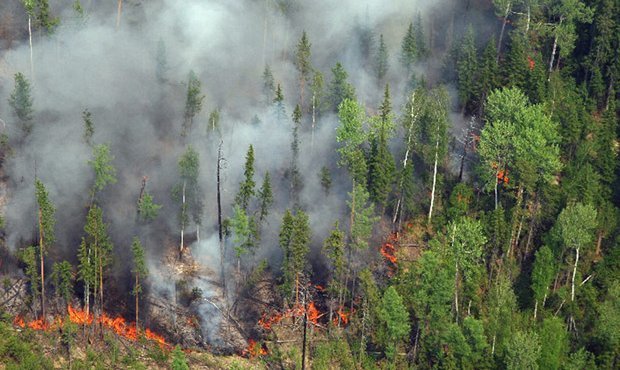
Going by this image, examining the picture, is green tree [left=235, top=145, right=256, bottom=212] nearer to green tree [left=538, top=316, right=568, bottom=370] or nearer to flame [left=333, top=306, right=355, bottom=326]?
flame [left=333, top=306, right=355, bottom=326]

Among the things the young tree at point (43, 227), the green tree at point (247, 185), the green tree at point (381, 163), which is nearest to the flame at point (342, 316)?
the green tree at point (381, 163)

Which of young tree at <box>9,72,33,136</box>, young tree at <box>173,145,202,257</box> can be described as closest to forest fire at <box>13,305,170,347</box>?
young tree at <box>173,145,202,257</box>

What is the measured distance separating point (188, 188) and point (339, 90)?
24239 mm

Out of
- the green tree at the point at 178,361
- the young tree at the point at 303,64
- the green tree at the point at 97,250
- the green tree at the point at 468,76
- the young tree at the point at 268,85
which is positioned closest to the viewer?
the green tree at the point at 178,361

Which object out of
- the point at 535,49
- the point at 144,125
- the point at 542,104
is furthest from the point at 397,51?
the point at 144,125

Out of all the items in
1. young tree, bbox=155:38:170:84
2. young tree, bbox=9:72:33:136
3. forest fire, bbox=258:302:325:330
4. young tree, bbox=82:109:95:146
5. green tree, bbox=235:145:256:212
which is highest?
young tree, bbox=155:38:170:84

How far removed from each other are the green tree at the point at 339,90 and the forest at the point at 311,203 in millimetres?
286

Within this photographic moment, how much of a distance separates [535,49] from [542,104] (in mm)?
21630

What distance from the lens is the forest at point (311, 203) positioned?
94.7 m

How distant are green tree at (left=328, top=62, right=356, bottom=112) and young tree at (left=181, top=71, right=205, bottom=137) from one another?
16.7m

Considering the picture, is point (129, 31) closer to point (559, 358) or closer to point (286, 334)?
point (286, 334)

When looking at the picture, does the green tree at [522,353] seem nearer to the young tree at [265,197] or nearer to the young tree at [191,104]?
the young tree at [265,197]

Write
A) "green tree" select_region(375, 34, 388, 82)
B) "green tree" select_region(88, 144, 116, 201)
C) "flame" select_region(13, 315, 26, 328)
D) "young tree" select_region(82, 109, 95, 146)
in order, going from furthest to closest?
"green tree" select_region(375, 34, 388, 82), "young tree" select_region(82, 109, 95, 146), "green tree" select_region(88, 144, 116, 201), "flame" select_region(13, 315, 26, 328)

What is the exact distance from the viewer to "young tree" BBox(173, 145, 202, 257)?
337ft
